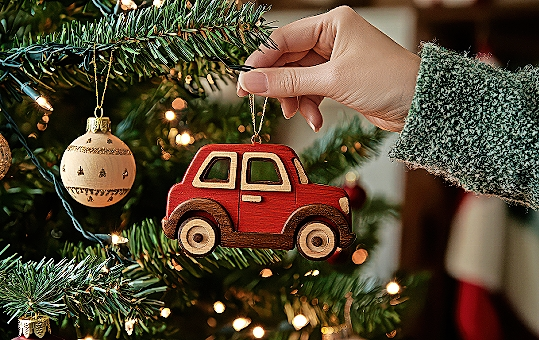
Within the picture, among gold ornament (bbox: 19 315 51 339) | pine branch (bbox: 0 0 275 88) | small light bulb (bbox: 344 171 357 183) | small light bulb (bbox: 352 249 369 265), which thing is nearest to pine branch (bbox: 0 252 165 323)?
gold ornament (bbox: 19 315 51 339)

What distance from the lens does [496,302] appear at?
121 cm

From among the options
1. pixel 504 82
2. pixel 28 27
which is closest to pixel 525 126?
pixel 504 82

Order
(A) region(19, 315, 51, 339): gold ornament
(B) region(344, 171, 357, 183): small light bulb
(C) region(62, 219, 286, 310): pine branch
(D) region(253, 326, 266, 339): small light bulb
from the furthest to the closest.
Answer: (B) region(344, 171, 357, 183): small light bulb → (D) region(253, 326, 266, 339): small light bulb → (C) region(62, 219, 286, 310): pine branch → (A) region(19, 315, 51, 339): gold ornament

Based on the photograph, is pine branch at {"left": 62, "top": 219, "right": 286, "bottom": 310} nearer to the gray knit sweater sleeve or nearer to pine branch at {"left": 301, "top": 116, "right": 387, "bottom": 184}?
pine branch at {"left": 301, "top": 116, "right": 387, "bottom": 184}

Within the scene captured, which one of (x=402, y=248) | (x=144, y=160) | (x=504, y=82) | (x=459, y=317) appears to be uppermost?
(x=504, y=82)

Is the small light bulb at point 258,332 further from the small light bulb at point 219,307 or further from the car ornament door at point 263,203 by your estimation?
the car ornament door at point 263,203

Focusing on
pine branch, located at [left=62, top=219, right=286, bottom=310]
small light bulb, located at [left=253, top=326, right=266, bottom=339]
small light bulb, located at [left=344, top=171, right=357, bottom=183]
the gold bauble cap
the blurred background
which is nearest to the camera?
the gold bauble cap

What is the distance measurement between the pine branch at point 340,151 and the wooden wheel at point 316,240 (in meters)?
0.28

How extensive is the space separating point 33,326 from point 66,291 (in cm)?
4

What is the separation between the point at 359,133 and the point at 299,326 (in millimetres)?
323

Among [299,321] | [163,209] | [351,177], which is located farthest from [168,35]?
[351,177]

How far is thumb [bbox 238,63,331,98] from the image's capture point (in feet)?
1.82

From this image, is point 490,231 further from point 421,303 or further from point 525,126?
point 525,126

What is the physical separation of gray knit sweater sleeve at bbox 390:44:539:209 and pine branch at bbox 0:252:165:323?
0.33 metres
